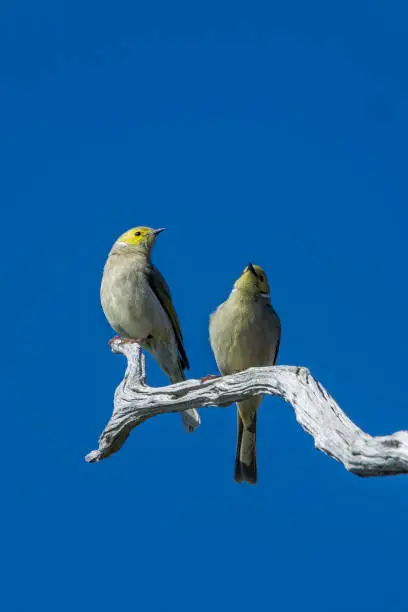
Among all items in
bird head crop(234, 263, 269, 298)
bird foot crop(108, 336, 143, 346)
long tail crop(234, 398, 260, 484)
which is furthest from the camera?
bird foot crop(108, 336, 143, 346)

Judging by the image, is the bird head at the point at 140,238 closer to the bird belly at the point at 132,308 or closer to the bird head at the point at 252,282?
the bird belly at the point at 132,308

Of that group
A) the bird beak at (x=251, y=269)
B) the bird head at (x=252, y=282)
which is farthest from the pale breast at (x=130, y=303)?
the bird beak at (x=251, y=269)

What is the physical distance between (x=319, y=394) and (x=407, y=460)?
121cm

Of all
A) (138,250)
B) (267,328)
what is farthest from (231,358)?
(138,250)

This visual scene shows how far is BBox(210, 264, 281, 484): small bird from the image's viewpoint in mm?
8656

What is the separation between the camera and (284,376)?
6.66 m

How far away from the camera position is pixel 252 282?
879 cm

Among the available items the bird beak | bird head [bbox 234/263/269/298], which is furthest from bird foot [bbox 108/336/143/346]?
the bird beak

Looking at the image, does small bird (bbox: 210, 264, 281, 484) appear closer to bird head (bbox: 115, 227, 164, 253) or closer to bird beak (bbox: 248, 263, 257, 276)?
bird beak (bbox: 248, 263, 257, 276)

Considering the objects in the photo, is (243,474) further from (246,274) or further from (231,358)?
(246,274)

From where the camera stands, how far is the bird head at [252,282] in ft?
28.8

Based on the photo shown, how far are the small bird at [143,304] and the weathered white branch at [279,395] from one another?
1.38 feet

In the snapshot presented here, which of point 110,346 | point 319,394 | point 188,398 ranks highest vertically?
point 110,346

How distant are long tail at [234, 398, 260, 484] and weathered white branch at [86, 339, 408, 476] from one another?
4.05 feet
